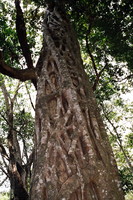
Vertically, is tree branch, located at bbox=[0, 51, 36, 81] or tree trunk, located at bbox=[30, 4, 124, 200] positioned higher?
tree branch, located at bbox=[0, 51, 36, 81]

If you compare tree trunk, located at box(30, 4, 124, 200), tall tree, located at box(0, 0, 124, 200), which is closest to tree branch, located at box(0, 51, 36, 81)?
tall tree, located at box(0, 0, 124, 200)

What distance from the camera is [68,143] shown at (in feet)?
6.50

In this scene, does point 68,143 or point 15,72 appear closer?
point 68,143

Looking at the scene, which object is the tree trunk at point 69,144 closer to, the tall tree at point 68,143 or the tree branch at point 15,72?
the tall tree at point 68,143

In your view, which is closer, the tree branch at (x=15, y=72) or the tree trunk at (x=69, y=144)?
the tree trunk at (x=69, y=144)

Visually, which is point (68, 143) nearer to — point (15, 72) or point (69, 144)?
point (69, 144)

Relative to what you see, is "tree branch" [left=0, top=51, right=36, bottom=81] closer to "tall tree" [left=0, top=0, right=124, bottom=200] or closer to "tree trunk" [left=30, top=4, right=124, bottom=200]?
"tall tree" [left=0, top=0, right=124, bottom=200]

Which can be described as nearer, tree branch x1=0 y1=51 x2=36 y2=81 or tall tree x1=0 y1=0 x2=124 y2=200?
tall tree x1=0 y1=0 x2=124 y2=200

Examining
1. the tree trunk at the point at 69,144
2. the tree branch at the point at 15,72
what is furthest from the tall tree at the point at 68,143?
the tree branch at the point at 15,72

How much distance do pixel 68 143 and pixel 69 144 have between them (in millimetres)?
21

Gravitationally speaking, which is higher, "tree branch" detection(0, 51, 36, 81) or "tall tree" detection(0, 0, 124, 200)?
"tree branch" detection(0, 51, 36, 81)

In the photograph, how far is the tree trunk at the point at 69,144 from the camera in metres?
1.63

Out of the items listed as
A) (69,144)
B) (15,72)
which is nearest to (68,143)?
(69,144)

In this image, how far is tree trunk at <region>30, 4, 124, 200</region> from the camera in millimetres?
1626
